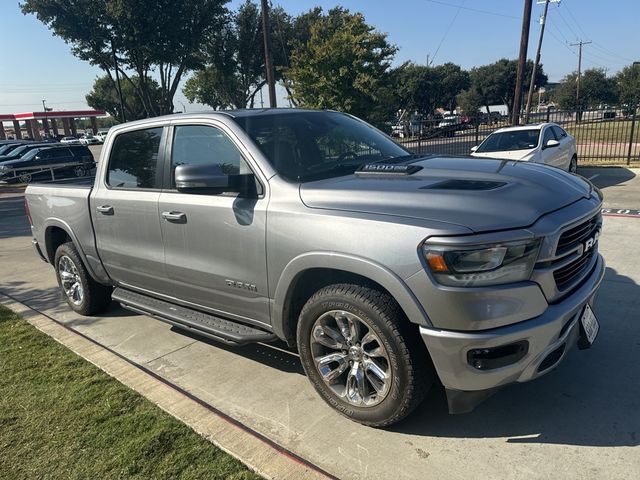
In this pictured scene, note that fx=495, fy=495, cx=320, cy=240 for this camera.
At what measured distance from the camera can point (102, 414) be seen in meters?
3.28

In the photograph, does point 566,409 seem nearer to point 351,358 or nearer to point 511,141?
point 351,358

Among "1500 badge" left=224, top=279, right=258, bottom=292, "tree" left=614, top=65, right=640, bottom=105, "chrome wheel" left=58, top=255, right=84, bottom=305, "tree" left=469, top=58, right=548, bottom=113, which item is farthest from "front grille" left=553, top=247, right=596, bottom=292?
"tree" left=469, top=58, right=548, bottom=113

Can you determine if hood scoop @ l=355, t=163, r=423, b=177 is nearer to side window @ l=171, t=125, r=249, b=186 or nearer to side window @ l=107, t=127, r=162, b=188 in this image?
side window @ l=171, t=125, r=249, b=186

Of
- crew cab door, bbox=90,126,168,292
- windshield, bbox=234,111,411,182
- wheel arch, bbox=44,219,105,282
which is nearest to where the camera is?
windshield, bbox=234,111,411,182

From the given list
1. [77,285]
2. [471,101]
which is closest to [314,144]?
[77,285]

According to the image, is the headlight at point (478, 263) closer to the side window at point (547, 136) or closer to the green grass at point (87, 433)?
the green grass at point (87, 433)

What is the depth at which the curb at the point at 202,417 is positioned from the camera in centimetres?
266

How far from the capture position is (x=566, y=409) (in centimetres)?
301

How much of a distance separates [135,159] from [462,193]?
9.58 ft

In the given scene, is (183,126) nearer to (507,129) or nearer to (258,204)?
(258,204)

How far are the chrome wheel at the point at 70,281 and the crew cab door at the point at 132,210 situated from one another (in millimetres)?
789

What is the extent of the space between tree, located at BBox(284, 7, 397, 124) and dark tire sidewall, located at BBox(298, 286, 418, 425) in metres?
15.8

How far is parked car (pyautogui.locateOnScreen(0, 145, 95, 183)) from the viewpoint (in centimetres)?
2216

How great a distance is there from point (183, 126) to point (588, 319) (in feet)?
10.2
